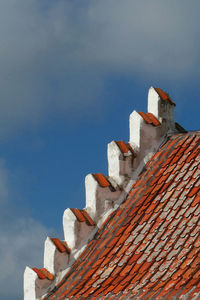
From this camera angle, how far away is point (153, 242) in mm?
12914

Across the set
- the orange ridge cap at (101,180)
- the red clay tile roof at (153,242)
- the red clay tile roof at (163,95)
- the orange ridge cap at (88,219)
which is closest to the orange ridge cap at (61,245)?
the red clay tile roof at (153,242)

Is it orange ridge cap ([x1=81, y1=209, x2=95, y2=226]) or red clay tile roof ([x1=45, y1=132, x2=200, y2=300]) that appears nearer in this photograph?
red clay tile roof ([x1=45, y1=132, x2=200, y2=300])

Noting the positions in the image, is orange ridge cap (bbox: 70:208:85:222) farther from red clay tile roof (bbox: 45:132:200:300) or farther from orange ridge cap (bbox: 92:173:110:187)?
orange ridge cap (bbox: 92:173:110:187)

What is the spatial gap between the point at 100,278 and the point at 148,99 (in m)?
4.93

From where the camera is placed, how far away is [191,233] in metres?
12.4

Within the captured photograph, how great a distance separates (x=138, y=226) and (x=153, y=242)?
2.77 feet

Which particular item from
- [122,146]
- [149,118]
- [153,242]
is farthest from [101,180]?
[153,242]

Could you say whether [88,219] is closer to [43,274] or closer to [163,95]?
[43,274]

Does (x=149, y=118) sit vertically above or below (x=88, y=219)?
above

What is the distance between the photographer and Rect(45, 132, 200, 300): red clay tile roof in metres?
11.7

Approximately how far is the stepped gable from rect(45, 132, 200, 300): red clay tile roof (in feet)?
0.07

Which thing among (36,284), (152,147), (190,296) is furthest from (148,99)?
(190,296)

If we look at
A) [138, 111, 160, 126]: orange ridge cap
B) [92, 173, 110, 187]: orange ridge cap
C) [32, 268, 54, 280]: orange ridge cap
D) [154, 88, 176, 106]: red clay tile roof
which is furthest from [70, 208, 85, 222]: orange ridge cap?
[154, 88, 176, 106]: red clay tile roof

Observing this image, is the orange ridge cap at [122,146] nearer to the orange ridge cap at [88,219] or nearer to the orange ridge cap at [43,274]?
the orange ridge cap at [88,219]
